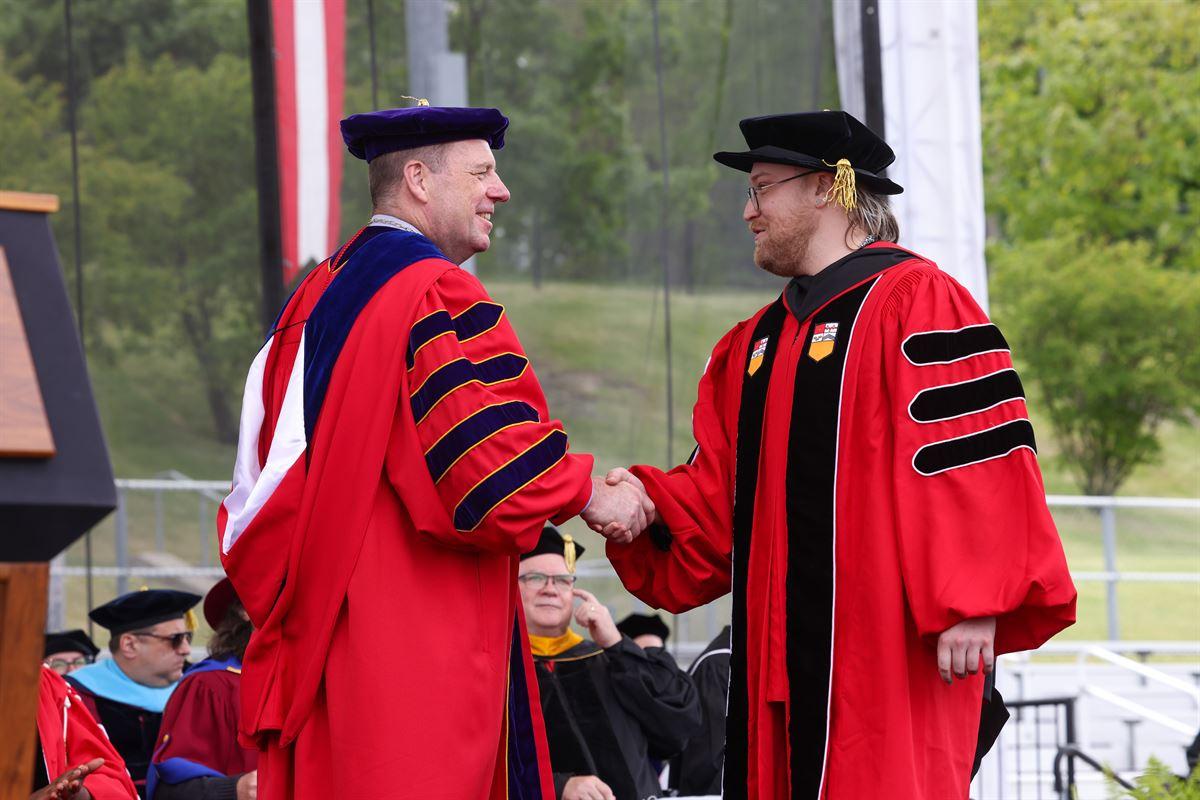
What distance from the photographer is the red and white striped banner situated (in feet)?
21.5

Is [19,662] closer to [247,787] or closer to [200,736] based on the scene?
[247,787]

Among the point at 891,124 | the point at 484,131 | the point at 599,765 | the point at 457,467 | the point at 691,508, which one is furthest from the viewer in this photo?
the point at 891,124

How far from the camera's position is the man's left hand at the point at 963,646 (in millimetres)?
3316

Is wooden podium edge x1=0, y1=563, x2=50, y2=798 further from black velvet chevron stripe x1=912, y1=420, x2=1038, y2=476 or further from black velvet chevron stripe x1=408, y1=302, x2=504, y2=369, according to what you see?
black velvet chevron stripe x1=912, y1=420, x2=1038, y2=476

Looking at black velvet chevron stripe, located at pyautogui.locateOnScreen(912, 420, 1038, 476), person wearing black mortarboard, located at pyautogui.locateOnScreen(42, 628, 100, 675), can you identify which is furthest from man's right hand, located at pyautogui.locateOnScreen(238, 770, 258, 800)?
black velvet chevron stripe, located at pyautogui.locateOnScreen(912, 420, 1038, 476)

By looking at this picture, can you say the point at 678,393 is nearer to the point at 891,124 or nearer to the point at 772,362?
the point at 891,124

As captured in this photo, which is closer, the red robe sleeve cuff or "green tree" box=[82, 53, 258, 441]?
the red robe sleeve cuff

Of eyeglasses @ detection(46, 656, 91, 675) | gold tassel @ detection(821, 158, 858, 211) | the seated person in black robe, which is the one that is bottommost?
the seated person in black robe

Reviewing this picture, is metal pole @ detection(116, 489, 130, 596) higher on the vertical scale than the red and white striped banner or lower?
lower

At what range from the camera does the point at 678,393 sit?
8.91m

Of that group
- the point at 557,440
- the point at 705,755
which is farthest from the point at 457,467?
the point at 705,755

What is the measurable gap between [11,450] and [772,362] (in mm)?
2138

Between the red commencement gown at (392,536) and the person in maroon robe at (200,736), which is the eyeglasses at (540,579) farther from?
the red commencement gown at (392,536)

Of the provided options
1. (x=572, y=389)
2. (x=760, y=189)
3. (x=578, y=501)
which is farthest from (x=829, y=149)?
(x=572, y=389)
